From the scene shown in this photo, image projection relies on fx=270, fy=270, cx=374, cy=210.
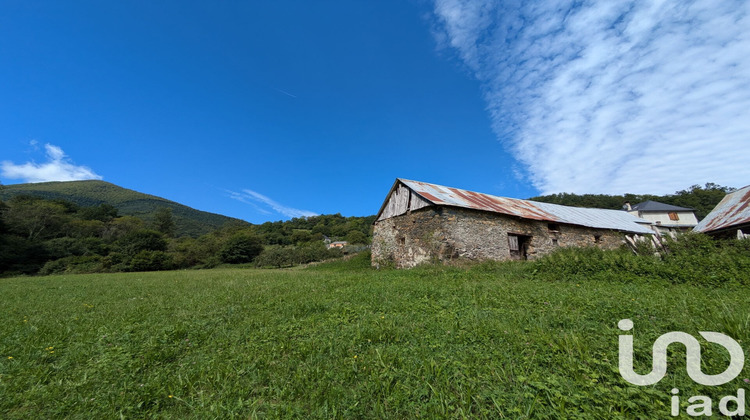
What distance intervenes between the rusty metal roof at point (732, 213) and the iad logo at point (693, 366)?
1893 centimetres

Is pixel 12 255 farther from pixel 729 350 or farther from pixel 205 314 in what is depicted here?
pixel 729 350

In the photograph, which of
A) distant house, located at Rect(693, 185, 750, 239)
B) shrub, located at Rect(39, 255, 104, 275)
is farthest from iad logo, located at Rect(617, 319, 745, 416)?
shrub, located at Rect(39, 255, 104, 275)

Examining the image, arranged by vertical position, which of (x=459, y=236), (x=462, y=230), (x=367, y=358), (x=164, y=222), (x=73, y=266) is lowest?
(x=73, y=266)

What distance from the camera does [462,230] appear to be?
1407cm

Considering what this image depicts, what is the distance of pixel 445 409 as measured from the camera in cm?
234

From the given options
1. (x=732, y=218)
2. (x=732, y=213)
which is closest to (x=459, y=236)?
(x=732, y=218)

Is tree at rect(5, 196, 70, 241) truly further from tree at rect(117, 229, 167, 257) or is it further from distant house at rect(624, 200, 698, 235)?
distant house at rect(624, 200, 698, 235)

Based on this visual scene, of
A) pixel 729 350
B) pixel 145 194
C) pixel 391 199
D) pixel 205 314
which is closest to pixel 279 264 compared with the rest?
pixel 391 199

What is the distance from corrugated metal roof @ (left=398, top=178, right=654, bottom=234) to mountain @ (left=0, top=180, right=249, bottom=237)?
273ft

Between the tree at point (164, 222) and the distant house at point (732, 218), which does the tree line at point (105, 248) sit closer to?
the tree at point (164, 222)

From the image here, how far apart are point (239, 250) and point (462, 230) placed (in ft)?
132

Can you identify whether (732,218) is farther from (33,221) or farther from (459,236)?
(33,221)

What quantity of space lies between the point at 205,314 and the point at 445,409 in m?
4.99

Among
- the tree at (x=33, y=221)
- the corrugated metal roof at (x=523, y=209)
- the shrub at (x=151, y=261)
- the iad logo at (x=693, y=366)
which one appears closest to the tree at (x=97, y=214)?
the tree at (x=33, y=221)
